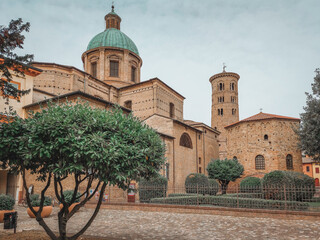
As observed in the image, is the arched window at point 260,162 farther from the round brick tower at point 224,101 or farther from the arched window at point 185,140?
the round brick tower at point 224,101

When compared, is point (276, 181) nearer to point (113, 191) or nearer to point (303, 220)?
point (303, 220)

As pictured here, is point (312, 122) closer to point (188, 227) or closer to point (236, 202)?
point (236, 202)

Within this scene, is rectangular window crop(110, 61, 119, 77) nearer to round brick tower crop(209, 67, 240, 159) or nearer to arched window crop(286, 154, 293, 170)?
arched window crop(286, 154, 293, 170)

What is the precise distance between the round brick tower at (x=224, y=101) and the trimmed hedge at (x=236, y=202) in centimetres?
3481

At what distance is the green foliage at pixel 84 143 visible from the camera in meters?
4.98

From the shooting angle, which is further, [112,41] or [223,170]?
[112,41]

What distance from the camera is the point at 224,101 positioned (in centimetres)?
4862

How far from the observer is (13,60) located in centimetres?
743

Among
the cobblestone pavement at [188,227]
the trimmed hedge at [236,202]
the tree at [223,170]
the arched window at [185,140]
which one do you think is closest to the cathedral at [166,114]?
the arched window at [185,140]

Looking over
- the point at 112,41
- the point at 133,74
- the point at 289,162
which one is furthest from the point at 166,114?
the point at 289,162

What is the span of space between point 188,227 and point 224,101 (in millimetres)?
41189

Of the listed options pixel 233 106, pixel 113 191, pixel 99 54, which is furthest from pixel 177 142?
pixel 233 106

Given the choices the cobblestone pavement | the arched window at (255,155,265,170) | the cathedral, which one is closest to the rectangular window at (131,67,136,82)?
the cathedral

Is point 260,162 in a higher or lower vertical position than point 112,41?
lower
